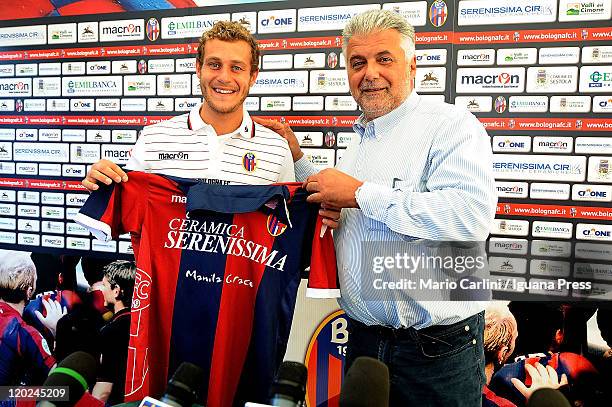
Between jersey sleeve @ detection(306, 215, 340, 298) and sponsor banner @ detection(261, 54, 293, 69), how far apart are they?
1.06 meters

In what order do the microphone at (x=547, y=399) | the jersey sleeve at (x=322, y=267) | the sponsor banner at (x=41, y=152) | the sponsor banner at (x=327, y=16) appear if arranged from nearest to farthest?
the microphone at (x=547, y=399) < the jersey sleeve at (x=322, y=267) < the sponsor banner at (x=327, y=16) < the sponsor banner at (x=41, y=152)

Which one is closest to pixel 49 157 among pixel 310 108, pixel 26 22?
pixel 26 22

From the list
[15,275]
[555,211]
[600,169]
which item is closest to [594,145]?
[600,169]

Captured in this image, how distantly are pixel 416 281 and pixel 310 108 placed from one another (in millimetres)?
1183

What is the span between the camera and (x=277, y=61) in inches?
88.4

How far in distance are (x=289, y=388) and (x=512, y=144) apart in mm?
1642

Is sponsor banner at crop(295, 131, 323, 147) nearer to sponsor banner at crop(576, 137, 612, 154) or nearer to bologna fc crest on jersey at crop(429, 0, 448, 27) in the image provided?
bologna fc crest on jersey at crop(429, 0, 448, 27)

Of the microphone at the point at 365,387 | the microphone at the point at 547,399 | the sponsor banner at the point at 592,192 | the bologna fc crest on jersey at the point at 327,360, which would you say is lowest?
the bologna fc crest on jersey at the point at 327,360

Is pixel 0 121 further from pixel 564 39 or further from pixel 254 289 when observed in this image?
pixel 564 39

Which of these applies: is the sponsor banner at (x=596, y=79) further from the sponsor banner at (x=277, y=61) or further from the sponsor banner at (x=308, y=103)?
the sponsor banner at (x=277, y=61)

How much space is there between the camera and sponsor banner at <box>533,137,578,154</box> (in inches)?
76.7

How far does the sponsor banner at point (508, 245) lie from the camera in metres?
2.01

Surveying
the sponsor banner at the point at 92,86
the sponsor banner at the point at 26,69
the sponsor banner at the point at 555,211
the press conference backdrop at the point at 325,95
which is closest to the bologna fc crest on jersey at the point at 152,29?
the press conference backdrop at the point at 325,95

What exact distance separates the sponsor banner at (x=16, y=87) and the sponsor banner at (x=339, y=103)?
70.2 inches
